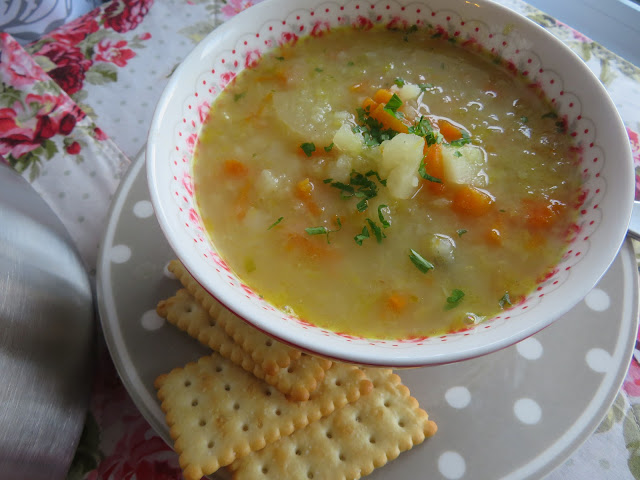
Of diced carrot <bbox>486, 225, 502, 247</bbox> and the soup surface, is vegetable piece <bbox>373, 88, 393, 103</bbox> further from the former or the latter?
diced carrot <bbox>486, 225, 502, 247</bbox>

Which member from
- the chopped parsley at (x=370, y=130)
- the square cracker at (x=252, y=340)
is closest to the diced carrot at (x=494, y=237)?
the chopped parsley at (x=370, y=130)

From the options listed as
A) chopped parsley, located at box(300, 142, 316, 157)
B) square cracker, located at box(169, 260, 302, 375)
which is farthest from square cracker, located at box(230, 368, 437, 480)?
chopped parsley, located at box(300, 142, 316, 157)

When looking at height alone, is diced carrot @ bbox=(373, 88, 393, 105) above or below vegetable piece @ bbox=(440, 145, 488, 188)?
below

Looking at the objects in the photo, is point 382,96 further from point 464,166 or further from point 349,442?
point 349,442

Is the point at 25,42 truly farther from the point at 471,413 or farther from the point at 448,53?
the point at 471,413

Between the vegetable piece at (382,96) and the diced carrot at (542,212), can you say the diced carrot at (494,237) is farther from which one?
the vegetable piece at (382,96)
